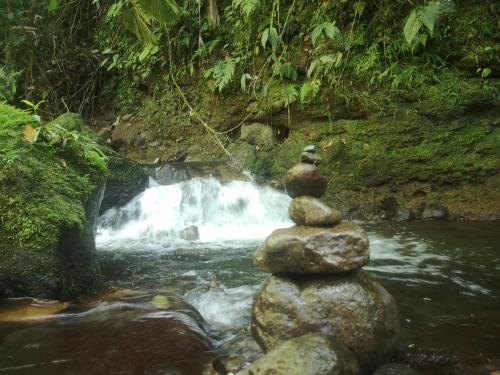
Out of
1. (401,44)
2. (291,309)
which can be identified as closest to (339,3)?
(401,44)

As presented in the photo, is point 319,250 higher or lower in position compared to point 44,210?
lower

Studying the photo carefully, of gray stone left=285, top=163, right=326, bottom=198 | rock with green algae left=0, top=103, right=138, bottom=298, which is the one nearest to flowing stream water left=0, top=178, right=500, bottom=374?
rock with green algae left=0, top=103, right=138, bottom=298

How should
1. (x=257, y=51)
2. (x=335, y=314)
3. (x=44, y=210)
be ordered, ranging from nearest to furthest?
(x=335, y=314), (x=44, y=210), (x=257, y=51)

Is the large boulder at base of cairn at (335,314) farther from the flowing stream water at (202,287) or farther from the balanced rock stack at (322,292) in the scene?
the flowing stream water at (202,287)

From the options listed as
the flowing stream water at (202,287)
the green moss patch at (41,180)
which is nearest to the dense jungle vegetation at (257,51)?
the green moss patch at (41,180)

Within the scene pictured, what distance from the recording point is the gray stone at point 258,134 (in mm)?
8125

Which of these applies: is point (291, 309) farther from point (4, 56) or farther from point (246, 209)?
point (4, 56)

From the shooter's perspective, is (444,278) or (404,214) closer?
(444,278)

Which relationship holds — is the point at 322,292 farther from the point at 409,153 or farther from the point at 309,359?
the point at 409,153

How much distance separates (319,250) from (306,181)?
0.44 m

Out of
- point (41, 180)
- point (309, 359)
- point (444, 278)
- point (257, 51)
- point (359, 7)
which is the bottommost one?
point (309, 359)

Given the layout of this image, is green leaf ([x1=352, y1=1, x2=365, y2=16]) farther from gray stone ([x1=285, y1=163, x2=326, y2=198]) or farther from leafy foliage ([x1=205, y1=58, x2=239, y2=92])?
gray stone ([x1=285, y1=163, x2=326, y2=198])

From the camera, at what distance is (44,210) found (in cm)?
325

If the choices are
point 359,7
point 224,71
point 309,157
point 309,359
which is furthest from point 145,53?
point 309,359
